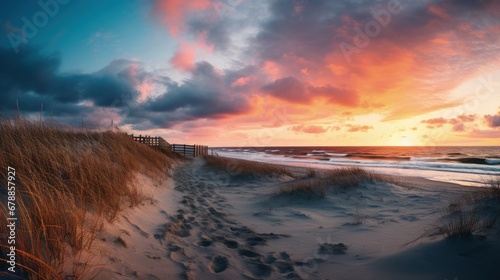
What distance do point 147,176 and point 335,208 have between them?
6.24m

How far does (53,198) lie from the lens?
129 inches

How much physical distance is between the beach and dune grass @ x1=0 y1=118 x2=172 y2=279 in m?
0.30

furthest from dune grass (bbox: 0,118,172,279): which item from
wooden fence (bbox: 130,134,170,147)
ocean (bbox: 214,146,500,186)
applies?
wooden fence (bbox: 130,134,170,147)

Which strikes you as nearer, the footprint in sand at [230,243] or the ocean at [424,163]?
the footprint in sand at [230,243]

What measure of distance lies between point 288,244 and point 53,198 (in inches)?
147

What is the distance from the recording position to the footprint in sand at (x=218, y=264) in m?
3.38

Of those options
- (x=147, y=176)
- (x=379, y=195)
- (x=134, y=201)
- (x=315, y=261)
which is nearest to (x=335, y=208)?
(x=379, y=195)

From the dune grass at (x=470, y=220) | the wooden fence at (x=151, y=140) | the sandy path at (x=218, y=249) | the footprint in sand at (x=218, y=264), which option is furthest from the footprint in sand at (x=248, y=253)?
the wooden fence at (x=151, y=140)

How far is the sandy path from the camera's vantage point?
3301 millimetres

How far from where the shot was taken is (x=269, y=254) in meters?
3.99

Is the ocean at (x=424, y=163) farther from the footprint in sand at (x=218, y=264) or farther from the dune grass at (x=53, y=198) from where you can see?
the dune grass at (x=53, y=198)

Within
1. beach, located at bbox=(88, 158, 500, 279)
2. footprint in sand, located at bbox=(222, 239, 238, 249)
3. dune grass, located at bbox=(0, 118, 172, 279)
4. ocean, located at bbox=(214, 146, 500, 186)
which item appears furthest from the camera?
ocean, located at bbox=(214, 146, 500, 186)

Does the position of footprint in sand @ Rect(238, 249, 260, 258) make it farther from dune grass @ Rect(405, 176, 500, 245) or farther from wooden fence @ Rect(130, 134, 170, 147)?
wooden fence @ Rect(130, 134, 170, 147)

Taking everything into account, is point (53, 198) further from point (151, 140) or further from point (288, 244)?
point (151, 140)
